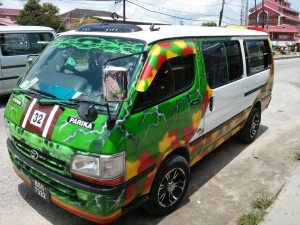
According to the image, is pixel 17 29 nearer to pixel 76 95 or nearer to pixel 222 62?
pixel 222 62

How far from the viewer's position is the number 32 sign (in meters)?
3.03

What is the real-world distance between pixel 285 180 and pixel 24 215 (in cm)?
351

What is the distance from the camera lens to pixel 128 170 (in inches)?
112

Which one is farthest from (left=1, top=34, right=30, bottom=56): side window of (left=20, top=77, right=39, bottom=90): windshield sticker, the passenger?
the passenger

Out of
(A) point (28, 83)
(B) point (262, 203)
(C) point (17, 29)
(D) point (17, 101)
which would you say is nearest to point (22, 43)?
(C) point (17, 29)

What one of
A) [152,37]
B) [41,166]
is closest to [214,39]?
[152,37]

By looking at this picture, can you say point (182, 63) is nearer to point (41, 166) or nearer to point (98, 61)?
point (98, 61)

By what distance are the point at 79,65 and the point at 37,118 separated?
0.69 metres

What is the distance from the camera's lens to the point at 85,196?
2783 mm

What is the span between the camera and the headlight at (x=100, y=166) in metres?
2.67

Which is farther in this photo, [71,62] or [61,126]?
[71,62]

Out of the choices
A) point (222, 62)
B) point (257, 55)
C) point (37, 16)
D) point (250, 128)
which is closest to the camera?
point (222, 62)

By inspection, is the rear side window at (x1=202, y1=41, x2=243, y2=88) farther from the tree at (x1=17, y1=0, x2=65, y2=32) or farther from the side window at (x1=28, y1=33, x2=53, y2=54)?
the tree at (x1=17, y1=0, x2=65, y2=32)

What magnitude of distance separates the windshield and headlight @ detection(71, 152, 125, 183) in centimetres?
46
